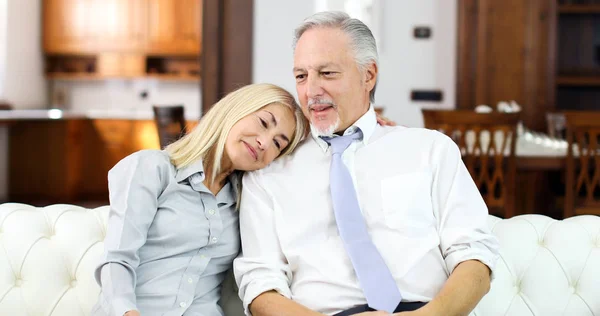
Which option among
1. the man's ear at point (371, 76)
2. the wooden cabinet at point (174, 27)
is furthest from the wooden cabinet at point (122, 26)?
the man's ear at point (371, 76)

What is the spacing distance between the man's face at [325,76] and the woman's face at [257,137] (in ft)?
0.26

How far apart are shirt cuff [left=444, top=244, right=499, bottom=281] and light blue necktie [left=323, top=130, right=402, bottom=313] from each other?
15 cm

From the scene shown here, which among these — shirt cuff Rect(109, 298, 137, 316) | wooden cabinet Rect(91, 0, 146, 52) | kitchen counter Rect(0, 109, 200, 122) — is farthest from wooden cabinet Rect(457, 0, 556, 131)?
shirt cuff Rect(109, 298, 137, 316)

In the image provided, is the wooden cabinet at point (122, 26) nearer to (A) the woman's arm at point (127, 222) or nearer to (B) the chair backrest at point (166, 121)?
(B) the chair backrest at point (166, 121)

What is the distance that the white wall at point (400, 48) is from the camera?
580 cm

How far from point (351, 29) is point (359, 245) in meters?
0.55

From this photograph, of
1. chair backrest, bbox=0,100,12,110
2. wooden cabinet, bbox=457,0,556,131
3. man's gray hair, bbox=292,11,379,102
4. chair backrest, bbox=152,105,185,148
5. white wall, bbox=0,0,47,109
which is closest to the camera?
man's gray hair, bbox=292,11,379,102

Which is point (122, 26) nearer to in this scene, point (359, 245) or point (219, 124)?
point (219, 124)

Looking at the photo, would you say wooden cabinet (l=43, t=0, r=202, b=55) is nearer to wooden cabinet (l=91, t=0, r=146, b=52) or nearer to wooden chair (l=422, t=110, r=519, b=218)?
wooden cabinet (l=91, t=0, r=146, b=52)

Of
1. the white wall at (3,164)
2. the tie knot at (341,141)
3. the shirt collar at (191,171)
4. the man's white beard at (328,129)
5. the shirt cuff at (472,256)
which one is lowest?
the white wall at (3,164)

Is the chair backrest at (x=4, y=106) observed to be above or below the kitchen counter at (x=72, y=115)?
above

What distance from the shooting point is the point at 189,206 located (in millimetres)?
1777

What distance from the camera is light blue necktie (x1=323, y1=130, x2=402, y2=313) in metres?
1.69

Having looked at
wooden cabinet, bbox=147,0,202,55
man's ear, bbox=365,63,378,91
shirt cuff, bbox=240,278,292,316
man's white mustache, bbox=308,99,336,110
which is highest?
wooden cabinet, bbox=147,0,202,55
